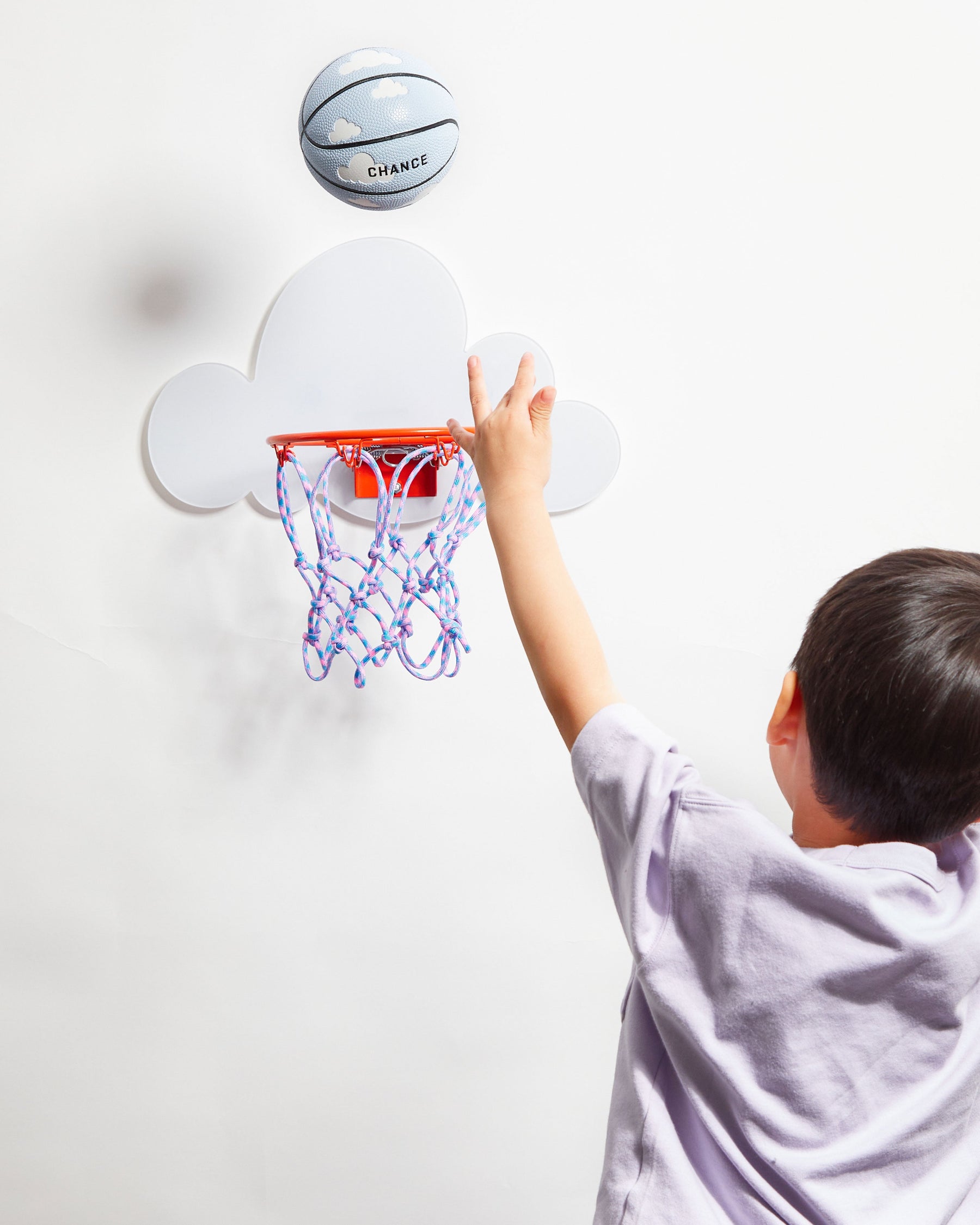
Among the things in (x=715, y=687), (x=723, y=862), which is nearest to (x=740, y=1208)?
(x=723, y=862)

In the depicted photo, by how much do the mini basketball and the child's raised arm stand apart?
40 centimetres

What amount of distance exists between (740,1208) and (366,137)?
46.6 inches

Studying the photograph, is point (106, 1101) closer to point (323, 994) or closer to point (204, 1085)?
point (204, 1085)

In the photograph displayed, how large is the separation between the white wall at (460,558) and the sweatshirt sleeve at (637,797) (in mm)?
773

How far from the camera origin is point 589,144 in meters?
1.46

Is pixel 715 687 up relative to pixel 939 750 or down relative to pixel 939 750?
down

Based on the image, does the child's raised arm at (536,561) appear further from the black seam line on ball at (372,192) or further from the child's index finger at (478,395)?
the black seam line on ball at (372,192)

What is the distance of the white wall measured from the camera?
4.74ft

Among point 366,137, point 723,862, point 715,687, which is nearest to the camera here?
point 723,862

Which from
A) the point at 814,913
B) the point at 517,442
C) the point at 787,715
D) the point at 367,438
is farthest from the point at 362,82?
the point at 814,913

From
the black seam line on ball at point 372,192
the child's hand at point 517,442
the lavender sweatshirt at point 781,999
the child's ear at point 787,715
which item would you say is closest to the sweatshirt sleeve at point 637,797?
the lavender sweatshirt at point 781,999

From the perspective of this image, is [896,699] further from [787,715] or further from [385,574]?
[385,574]

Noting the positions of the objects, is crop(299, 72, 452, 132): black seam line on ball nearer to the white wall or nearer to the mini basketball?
the mini basketball

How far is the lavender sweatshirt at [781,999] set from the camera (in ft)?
2.36
